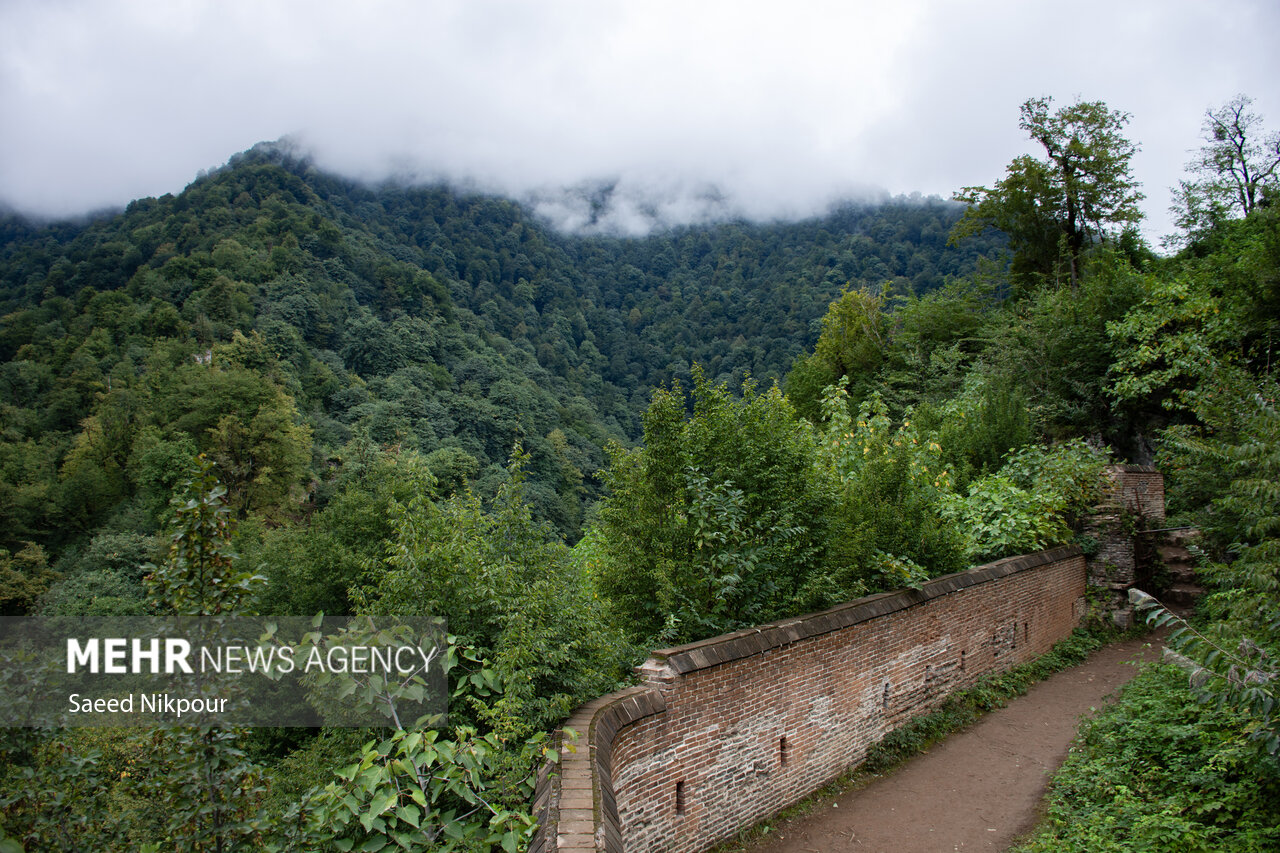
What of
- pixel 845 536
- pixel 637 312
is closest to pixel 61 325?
pixel 637 312

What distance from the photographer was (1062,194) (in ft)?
66.0

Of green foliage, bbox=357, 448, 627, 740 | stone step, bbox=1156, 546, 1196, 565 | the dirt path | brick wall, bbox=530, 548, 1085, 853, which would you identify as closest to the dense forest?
green foliage, bbox=357, 448, 627, 740

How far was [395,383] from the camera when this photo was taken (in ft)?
206

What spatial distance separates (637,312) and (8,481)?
2803 inches

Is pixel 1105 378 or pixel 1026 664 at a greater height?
pixel 1105 378

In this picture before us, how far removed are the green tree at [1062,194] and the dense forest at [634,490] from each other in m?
0.09

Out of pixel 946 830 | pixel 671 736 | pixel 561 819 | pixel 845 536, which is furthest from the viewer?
pixel 845 536

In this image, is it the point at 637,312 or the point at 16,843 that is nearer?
the point at 16,843

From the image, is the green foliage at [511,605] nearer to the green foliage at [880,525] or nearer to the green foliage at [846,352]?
the green foliage at [880,525]

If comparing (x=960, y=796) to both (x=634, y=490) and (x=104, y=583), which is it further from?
(x=104, y=583)

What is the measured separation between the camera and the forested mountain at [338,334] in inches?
1647

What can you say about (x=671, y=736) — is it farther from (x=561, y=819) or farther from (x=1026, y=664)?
(x=1026, y=664)

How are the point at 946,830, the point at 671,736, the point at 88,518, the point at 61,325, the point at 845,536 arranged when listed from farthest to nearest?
the point at 61,325, the point at 88,518, the point at 845,536, the point at 946,830, the point at 671,736

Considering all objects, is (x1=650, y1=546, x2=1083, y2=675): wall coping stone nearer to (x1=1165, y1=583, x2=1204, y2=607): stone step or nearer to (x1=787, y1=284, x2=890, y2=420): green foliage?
(x1=1165, y1=583, x2=1204, y2=607): stone step
